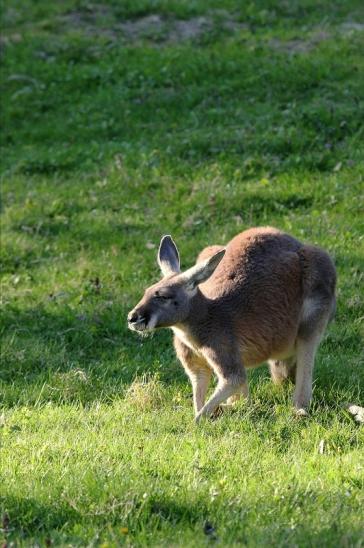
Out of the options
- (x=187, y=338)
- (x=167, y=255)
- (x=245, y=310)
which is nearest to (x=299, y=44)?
(x=167, y=255)

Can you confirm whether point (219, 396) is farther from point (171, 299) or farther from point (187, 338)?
point (171, 299)

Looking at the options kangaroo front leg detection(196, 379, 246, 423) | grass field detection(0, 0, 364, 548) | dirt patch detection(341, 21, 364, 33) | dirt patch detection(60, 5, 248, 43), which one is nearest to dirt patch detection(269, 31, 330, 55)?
grass field detection(0, 0, 364, 548)

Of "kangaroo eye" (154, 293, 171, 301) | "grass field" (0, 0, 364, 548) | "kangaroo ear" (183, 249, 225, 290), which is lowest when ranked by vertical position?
"grass field" (0, 0, 364, 548)

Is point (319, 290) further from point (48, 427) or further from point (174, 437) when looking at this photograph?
point (48, 427)

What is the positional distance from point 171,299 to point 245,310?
0.71 m

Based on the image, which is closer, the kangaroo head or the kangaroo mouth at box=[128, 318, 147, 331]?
the kangaroo mouth at box=[128, 318, 147, 331]

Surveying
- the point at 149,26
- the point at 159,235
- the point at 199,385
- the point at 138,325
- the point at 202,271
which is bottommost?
the point at 159,235

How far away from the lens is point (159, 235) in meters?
11.9

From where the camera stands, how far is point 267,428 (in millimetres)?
7297

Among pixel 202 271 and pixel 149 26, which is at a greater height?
pixel 202 271

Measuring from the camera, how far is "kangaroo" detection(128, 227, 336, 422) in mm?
7551

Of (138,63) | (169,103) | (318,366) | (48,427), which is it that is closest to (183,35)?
(138,63)

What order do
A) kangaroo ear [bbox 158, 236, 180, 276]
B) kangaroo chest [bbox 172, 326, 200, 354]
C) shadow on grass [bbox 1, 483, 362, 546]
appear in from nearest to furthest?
shadow on grass [bbox 1, 483, 362, 546]
kangaroo chest [bbox 172, 326, 200, 354]
kangaroo ear [bbox 158, 236, 180, 276]

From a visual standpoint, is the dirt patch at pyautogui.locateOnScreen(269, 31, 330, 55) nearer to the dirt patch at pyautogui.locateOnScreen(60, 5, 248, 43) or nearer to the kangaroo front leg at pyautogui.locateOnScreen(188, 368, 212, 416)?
the dirt patch at pyautogui.locateOnScreen(60, 5, 248, 43)
